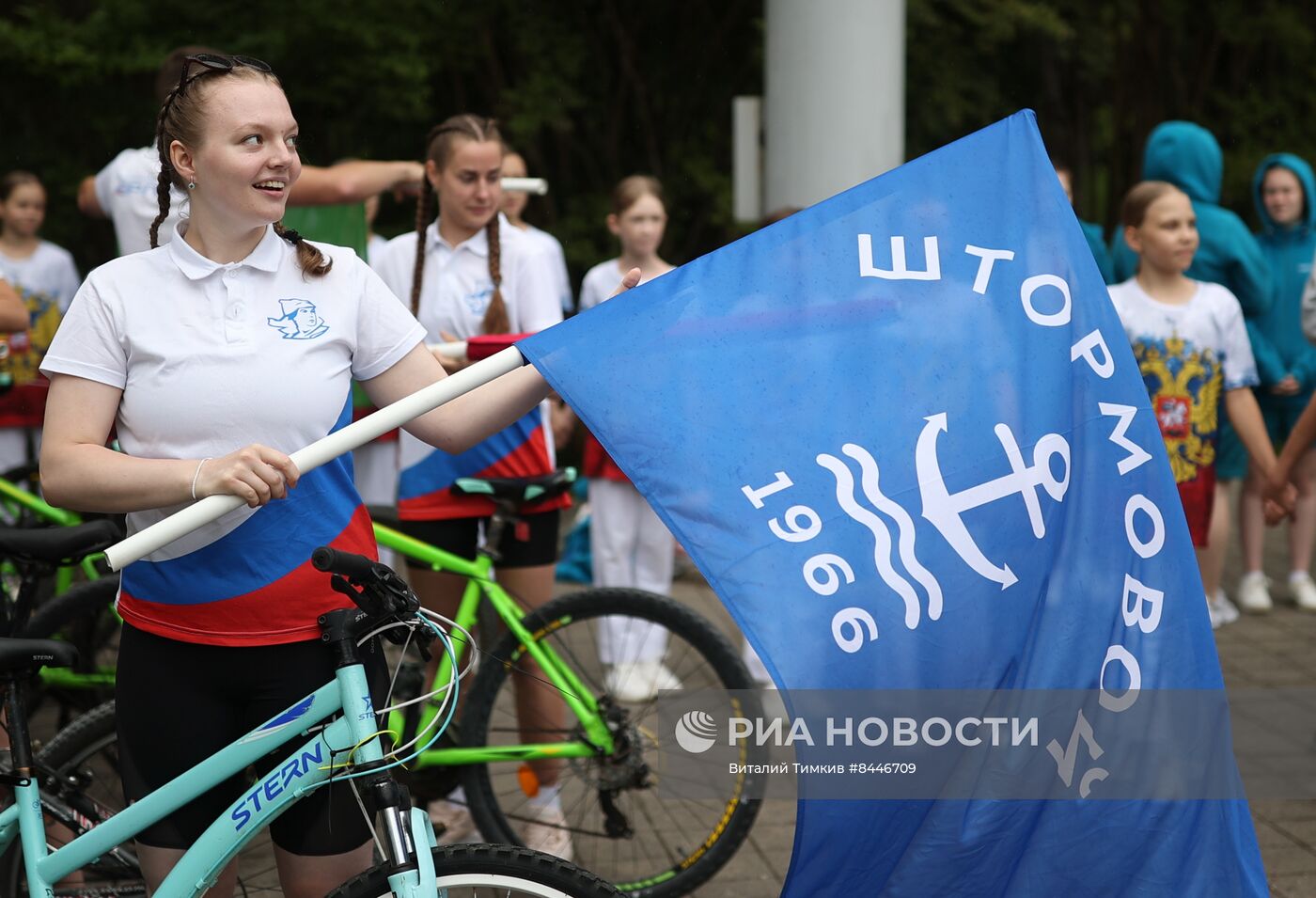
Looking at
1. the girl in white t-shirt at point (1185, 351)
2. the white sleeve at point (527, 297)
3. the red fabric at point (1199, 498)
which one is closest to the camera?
the white sleeve at point (527, 297)

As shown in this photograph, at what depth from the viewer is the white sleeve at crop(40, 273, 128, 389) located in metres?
2.52

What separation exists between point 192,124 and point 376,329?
469 millimetres

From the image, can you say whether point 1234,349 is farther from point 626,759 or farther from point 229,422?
point 229,422

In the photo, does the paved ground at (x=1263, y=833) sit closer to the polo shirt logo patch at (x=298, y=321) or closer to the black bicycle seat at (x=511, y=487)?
the black bicycle seat at (x=511, y=487)

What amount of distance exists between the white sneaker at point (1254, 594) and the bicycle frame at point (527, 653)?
464cm

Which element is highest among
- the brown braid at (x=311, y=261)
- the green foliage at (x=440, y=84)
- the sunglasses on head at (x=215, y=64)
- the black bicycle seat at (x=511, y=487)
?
the green foliage at (x=440, y=84)

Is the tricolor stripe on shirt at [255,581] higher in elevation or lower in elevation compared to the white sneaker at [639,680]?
higher

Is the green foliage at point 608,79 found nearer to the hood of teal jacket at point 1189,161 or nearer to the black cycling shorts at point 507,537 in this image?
the hood of teal jacket at point 1189,161

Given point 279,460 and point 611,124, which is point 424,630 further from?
point 611,124

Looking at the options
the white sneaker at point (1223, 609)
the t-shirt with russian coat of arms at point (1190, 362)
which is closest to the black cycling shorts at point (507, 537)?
the t-shirt with russian coat of arms at point (1190, 362)

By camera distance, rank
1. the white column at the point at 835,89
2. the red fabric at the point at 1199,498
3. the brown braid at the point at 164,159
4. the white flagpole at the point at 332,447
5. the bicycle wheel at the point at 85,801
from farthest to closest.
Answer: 1. the white column at the point at 835,89
2. the red fabric at the point at 1199,498
3. the bicycle wheel at the point at 85,801
4. the brown braid at the point at 164,159
5. the white flagpole at the point at 332,447

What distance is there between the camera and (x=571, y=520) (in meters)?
10.3

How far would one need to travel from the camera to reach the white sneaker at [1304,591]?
24.9 feet

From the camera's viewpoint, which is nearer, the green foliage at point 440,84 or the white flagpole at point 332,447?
the white flagpole at point 332,447
